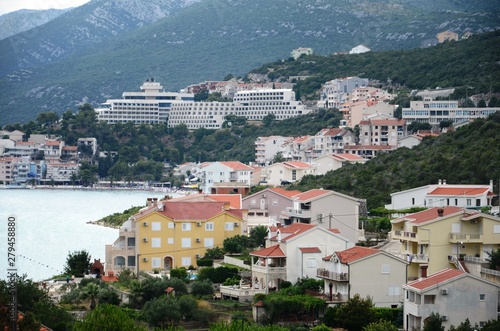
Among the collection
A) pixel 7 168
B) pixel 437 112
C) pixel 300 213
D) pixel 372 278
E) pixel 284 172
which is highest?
pixel 437 112

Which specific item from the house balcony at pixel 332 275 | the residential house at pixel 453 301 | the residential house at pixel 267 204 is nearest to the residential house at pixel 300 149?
the residential house at pixel 267 204

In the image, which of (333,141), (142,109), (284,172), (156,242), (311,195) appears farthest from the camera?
(142,109)

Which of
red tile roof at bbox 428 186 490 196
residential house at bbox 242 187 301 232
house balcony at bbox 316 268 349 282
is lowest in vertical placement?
house balcony at bbox 316 268 349 282

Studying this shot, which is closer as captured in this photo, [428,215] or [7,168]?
[428,215]

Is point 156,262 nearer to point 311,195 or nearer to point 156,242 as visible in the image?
point 156,242

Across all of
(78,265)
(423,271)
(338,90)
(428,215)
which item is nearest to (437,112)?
(338,90)

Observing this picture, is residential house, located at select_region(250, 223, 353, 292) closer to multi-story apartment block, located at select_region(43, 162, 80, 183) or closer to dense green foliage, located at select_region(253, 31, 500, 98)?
dense green foliage, located at select_region(253, 31, 500, 98)

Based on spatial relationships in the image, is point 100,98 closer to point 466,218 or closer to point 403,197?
point 403,197

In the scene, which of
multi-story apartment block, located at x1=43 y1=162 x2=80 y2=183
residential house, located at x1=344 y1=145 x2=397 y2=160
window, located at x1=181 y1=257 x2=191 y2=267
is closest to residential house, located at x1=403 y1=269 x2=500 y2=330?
window, located at x1=181 y1=257 x2=191 y2=267
